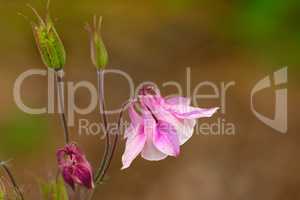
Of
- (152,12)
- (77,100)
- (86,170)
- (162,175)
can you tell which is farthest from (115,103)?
(86,170)

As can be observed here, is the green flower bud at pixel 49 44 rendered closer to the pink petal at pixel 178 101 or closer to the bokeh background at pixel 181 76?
the pink petal at pixel 178 101

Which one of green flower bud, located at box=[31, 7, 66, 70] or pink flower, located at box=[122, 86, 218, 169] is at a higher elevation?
green flower bud, located at box=[31, 7, 66, 70]

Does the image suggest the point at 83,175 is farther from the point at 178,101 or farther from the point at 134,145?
the point at 178,101

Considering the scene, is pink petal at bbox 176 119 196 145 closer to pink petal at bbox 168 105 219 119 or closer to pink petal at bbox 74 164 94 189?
pink petal at bbox 168 105 219 119

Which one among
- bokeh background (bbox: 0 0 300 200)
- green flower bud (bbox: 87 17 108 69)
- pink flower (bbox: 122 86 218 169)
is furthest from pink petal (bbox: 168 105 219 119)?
bokeh background (bbox: 0 0 300 200)

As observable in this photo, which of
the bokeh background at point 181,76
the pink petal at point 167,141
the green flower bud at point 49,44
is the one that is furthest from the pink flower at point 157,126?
the bokeh background at point 181,76

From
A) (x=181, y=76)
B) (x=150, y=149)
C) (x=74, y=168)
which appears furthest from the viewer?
(x=181, y=76)

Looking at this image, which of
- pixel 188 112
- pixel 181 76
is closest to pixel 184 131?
pixel 188 112
